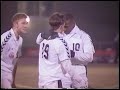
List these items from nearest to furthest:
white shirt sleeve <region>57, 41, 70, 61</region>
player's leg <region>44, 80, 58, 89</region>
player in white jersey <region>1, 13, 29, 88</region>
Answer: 1. white shirt sleeve <region>57, 41, 70, 61</region>
2. player's leg <region>44, 80, 58, 89</region>
3. player in white jersey <region>1, 13, 29, 88</region>

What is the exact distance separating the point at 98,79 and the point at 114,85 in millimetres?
328

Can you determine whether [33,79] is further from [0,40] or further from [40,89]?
[0,40]

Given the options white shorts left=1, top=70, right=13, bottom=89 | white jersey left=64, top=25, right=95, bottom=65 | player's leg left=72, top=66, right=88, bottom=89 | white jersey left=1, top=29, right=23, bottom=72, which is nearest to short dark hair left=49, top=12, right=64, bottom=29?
white jersey left=64, top=25, right=95, bottom=65

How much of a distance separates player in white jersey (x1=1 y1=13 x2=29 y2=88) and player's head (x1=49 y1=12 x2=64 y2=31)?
14.5 inches

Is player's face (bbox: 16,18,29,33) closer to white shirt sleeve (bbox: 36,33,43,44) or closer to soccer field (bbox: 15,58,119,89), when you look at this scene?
white shirt sleeve (bbox: 36,33,43,44)

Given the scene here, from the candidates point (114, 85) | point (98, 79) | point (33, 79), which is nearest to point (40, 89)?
point (33, 79)

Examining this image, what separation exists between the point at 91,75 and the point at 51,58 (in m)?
0.65

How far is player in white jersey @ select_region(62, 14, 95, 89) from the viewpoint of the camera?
3.80 m

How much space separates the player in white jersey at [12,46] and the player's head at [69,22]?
574 millimetres

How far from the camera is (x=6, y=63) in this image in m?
3.91

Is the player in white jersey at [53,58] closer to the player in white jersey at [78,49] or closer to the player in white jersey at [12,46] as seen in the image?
the player in white jersey at [78,49]

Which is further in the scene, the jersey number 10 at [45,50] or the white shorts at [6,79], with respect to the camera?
the white shorts at [6,79]

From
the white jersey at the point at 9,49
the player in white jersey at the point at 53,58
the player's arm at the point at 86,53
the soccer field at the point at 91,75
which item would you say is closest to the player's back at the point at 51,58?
the player in white jersey at the point at 53,58

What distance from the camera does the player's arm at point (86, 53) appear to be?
12.5ft
